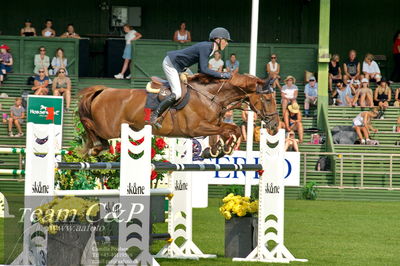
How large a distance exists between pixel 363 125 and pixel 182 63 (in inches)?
500

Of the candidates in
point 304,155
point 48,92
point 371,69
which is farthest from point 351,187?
point 48,92

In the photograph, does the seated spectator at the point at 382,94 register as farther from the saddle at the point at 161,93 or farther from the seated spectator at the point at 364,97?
the saddle at the point at 161,93

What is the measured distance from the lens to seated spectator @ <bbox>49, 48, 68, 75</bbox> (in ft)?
86.5

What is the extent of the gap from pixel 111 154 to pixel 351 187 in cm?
1085

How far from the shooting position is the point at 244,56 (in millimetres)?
27438

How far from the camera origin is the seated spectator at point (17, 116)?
80.2 feet

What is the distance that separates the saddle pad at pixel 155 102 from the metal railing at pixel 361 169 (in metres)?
10.2

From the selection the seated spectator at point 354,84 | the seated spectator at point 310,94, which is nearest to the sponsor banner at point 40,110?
the seated spectator at point 310,94

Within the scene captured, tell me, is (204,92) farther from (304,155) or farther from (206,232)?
(304,155)

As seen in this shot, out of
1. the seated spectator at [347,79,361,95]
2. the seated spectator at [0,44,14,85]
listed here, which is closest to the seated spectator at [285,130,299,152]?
the seated spectator at [347,79,361,95]

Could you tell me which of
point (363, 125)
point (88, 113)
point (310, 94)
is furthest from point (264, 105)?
point (310, 94)

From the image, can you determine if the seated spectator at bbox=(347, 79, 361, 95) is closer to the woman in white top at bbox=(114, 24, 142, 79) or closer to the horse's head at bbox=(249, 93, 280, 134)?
the woman in white top at bbox=(114, 24, 142, 79)

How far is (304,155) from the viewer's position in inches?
933

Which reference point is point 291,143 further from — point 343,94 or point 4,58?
point 4,58
